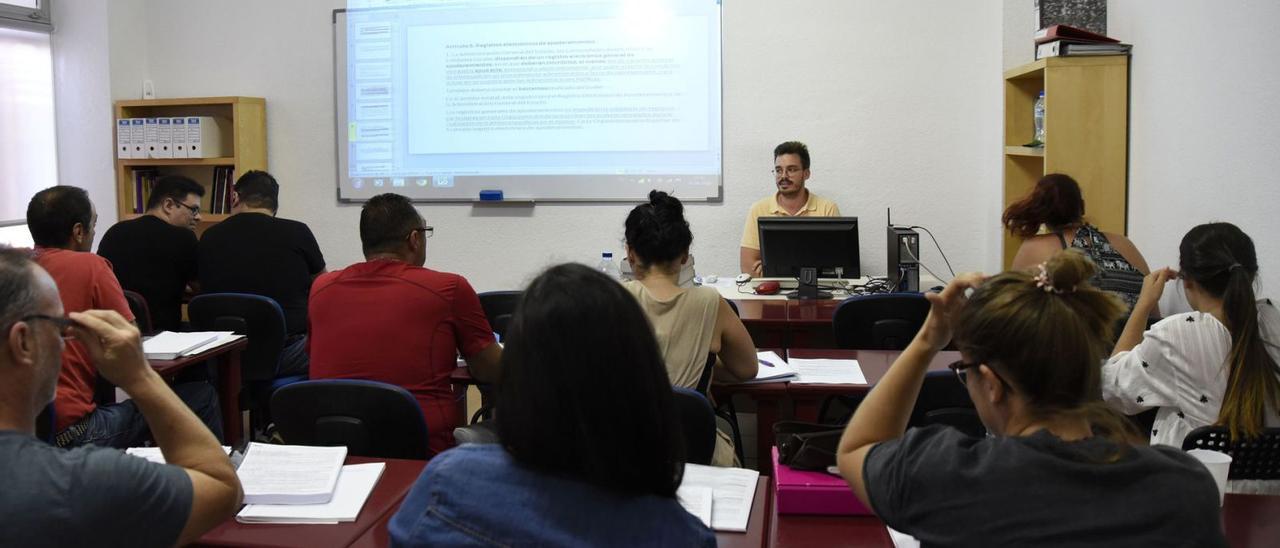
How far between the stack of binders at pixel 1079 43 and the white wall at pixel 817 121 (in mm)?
1090

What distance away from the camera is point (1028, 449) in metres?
1.30

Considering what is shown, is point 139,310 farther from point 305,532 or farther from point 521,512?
point 521,512

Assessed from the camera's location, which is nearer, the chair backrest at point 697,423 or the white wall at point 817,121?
the chair backrest at point 697,423

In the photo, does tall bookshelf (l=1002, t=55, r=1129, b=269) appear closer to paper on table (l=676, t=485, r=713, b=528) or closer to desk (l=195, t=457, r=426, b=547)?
paper on table (l=676, t=485, r=713, b=528)

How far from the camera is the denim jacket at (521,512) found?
1.12 m

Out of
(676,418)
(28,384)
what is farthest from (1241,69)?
(28,384)

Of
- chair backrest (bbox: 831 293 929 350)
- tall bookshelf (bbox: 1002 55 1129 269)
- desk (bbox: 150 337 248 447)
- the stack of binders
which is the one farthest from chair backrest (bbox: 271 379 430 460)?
the stack of binders

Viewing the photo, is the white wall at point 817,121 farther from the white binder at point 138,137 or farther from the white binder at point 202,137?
the white binder at point 202,137

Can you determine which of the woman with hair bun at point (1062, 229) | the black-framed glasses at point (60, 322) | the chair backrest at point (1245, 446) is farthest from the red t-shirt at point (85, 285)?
the woman with hair bun at point (1062, 229)

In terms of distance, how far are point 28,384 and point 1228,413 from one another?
7.81 feet

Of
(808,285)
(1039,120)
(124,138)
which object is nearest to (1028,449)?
(808,285)

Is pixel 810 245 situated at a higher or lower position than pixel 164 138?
lower

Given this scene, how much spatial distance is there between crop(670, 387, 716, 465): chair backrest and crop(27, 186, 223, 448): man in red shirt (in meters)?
1.45

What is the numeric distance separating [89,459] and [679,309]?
174cm
